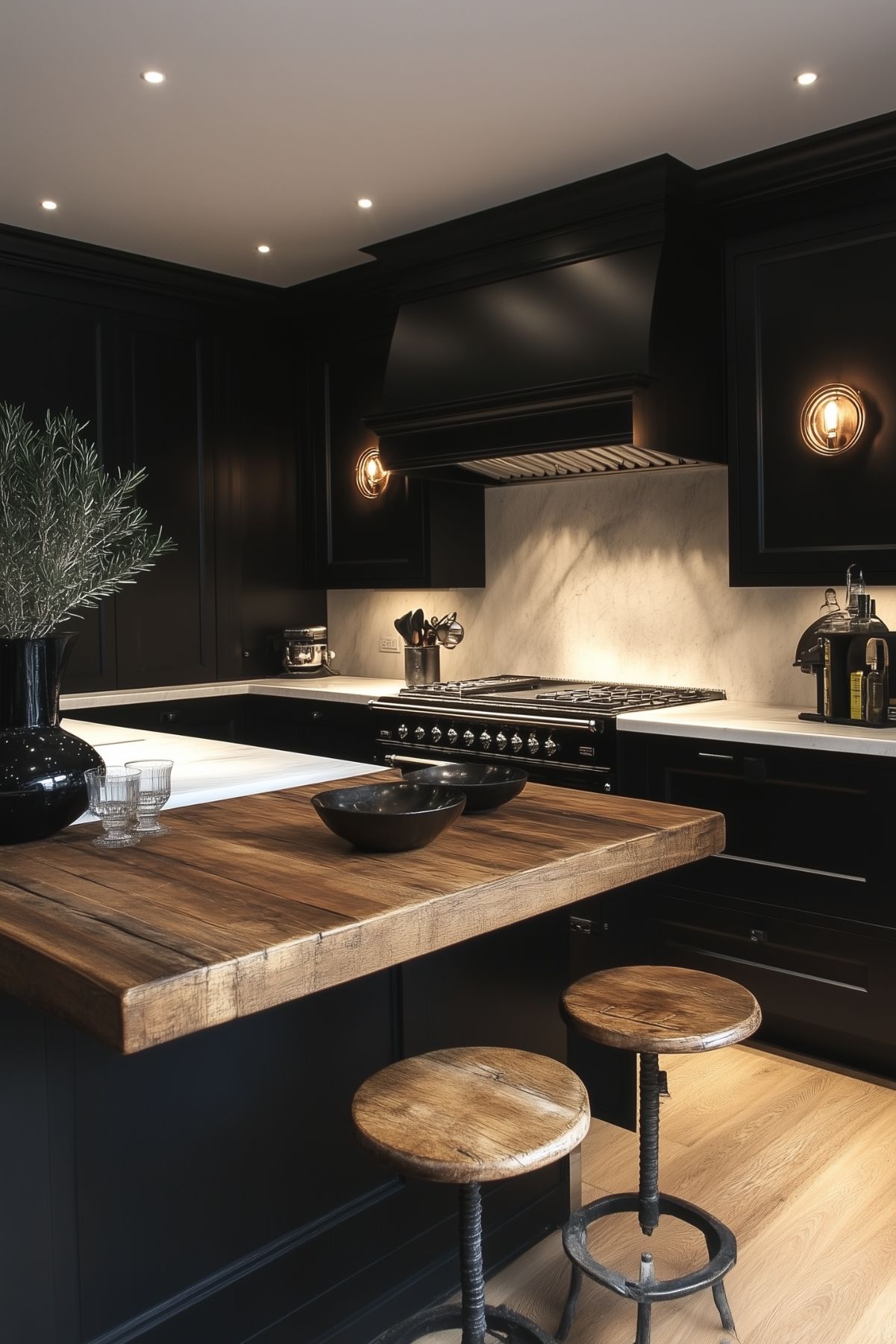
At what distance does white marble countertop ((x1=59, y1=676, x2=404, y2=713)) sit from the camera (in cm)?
425

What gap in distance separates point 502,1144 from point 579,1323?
846 mm

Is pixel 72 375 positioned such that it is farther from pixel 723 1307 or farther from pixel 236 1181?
pixel 723 1307

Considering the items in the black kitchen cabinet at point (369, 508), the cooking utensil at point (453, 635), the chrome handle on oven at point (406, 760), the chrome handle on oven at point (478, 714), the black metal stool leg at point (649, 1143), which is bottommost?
the black metal stool leg at point (649, 1143)

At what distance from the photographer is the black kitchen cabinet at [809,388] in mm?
3209

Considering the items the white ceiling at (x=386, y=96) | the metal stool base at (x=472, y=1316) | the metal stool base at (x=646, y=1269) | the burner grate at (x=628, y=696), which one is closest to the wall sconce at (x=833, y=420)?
the white ceiling at (x=386, y=96)

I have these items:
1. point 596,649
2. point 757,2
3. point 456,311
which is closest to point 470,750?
point 596,649

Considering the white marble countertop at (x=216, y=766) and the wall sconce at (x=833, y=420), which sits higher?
the wall sconce at (x=833, y=420)

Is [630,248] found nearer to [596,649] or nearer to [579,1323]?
[596,649]

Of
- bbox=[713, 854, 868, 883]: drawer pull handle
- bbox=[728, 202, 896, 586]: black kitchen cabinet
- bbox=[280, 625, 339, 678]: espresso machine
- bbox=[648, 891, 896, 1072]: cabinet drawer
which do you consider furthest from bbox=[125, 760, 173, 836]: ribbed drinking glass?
bbox=[280, 625, 339, 678]: espresso machine

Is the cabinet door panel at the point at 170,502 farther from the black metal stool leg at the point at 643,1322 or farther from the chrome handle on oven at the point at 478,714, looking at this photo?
the black metal stool leg at the point at 643,1322

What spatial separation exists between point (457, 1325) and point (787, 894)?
1.75 metres

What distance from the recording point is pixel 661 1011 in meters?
1.82

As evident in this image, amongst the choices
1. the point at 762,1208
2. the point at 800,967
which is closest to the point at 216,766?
the point at 762,1208

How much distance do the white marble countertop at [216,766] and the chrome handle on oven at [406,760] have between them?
3.70ft
